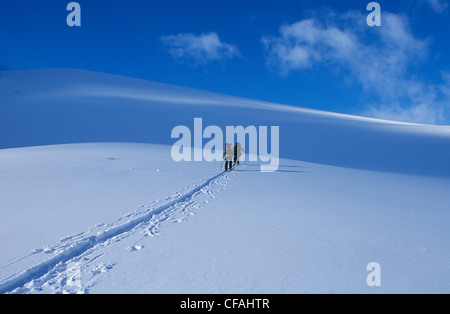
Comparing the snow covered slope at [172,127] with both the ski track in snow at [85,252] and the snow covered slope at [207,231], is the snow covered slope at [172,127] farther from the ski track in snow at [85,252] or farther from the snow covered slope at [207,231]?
the ski track in snow at [85,252]

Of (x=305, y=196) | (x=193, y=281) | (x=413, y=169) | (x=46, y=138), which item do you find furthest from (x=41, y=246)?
(x=46, y=138)

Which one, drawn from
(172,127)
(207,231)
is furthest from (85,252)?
(172,127)

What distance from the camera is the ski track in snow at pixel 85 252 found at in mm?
2961

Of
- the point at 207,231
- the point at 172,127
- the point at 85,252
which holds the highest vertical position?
the point at 172,127

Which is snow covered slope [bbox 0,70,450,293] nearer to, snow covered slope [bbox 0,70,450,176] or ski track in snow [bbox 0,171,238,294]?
ski track in snow [bbox 0,171,238,294]

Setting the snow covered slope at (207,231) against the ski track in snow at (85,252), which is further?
the snow covered slope at (207,231)

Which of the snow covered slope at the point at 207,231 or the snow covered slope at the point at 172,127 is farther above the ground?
the snow covered slope at the point at 172,127

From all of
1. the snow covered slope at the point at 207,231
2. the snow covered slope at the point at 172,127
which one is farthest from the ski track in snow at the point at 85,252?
the snow covered slope at the point at 172,127

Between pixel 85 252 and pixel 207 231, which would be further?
pixel 207 231

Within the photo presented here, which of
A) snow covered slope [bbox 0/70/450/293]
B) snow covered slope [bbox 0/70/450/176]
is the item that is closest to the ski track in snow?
snow covered slope [bbox 0/70/450/293]

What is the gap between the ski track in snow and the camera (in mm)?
2961

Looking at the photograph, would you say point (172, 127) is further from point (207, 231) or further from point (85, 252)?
point (85, 252)

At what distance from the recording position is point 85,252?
3.73m

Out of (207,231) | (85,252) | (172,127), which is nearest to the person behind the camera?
(85,252)
